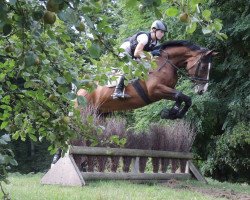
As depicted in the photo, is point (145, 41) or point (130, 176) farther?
point (130, 176)

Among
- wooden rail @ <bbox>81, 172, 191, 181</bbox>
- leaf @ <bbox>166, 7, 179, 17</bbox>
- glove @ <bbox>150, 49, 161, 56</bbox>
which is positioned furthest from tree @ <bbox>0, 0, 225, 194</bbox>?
glove @ <bbox>150, 49, 161, 56</bbox>

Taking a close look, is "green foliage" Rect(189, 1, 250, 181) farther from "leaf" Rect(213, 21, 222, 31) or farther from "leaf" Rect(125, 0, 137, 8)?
"leaf" Rect(125, 0, 137, 8)

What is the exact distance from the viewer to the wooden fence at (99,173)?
596 centimetres

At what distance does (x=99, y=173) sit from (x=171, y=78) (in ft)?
6.06

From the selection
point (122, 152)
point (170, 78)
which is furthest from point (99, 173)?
A: point (170, 78)

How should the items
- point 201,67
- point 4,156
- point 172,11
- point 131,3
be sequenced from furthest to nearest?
point 201,67 → point 4,156 → point 172,11 → point 131,3

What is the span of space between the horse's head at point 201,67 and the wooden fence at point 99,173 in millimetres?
1391

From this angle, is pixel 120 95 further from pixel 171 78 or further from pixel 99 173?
pixel 99 173

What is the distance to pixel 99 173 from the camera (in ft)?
21.1

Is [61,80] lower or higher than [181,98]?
higher

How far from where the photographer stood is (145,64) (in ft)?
7.02

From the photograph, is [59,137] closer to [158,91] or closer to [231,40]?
[158,91]

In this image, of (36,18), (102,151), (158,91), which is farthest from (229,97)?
(36,18)

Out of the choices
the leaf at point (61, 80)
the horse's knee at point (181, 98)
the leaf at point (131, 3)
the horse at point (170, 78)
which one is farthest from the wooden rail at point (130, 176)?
the leaf at point (131, 3)
